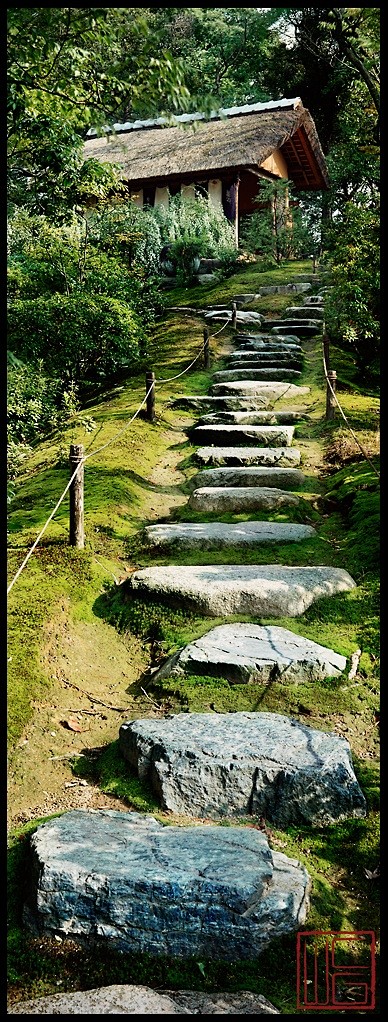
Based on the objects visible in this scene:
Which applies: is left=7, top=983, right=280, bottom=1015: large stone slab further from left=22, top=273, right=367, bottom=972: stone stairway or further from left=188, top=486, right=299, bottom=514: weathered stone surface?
left=188, top=486, right=299, bottom=514: weathered stone surface

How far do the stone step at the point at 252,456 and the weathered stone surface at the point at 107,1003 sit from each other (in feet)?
20.2

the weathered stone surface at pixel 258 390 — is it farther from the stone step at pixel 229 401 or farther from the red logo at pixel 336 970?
the red logo at pixel 336 970

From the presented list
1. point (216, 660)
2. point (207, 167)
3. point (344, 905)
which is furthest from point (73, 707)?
point (207, 167)

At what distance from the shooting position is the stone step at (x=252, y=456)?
8.44 metres

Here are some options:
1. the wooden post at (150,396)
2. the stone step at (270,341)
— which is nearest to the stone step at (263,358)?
the stone step at (270,341)

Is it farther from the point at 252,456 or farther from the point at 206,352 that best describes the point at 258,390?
the point at 252,456

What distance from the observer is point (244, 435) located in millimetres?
9172

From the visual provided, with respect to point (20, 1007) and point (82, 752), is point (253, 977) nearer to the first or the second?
point (20, 1007)

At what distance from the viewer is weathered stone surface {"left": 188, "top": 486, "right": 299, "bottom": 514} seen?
723 centimetres

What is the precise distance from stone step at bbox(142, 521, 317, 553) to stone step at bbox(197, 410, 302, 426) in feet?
10.7

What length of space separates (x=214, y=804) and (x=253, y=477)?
4517mm

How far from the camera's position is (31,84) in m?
4.62


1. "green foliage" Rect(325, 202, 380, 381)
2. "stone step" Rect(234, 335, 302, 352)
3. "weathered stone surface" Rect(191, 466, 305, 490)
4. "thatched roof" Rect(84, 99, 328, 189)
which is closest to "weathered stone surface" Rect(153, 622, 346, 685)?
"weathered stone surface" Rect(191, 466, 305, 490)

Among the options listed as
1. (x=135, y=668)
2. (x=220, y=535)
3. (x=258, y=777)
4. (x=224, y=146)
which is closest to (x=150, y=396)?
(x=220, y=535)
